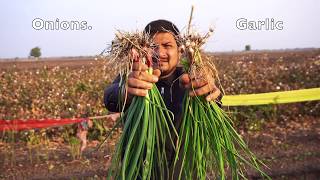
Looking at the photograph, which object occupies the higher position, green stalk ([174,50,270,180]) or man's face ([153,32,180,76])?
man's face ([153,32,180,76])

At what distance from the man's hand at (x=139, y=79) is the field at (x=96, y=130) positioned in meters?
0.15

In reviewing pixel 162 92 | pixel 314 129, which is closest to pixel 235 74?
pixel 314 129

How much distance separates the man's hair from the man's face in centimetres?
2

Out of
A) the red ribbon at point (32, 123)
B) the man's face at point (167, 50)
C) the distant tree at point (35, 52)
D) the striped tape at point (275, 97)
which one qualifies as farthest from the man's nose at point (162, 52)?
the distant tree at point (35, 52)

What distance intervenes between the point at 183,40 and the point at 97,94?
7552 millimetres

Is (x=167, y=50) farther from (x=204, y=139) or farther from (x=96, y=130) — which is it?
(x=96, y=130)

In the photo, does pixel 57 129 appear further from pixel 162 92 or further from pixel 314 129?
pixel 162 92

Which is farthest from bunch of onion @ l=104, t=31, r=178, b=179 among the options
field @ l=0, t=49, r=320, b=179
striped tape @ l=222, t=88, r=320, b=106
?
striped tape @ l=222, t=88, r=320, b=106

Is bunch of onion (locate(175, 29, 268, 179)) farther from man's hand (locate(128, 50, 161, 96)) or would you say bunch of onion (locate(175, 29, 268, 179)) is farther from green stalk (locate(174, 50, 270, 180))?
man's hand (locate(128, 50, 161, 96))

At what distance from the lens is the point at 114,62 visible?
69.0 inches

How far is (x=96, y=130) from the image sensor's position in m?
6.80

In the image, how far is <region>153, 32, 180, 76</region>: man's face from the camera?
1.94 m

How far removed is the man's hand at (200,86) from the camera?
1674 mm

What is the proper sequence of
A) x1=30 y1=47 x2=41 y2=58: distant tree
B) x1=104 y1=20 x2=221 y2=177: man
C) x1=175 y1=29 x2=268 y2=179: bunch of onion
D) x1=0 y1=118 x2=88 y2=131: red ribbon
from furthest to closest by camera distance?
x1=30 y1=47 x2=41 y2=58: distant tree, x1=0 y1=118 x2=88 y2=131: red ribbon, x1=104 y1=20 x2=221 y2=177: man, x1=175 y1=29 x2=268 y2=179: bunch of onion
